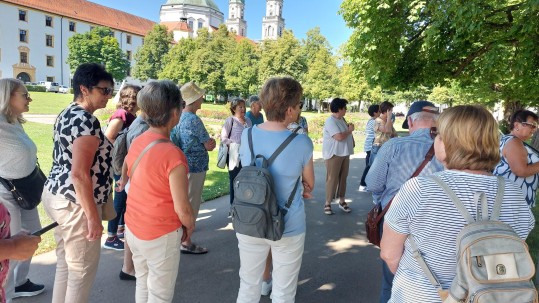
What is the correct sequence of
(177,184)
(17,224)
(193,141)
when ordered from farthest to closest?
(193,141) → (17,224) → (177,184)

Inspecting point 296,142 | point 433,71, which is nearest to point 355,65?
point 433,71

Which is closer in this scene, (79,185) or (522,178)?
(79,185)

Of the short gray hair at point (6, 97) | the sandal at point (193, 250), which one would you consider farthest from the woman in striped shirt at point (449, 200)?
the sandal at point (193, 250)

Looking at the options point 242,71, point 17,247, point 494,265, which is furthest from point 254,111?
point 242,71

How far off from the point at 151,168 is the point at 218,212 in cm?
401

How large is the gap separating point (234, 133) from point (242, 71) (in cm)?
4748

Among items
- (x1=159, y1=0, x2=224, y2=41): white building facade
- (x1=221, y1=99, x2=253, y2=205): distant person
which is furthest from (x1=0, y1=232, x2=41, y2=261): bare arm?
(x1=159, y1=0, x2=224, y2=41): white building facade

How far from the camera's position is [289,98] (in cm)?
263

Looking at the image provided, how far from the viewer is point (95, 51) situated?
60.8m

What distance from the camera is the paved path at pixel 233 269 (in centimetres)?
362

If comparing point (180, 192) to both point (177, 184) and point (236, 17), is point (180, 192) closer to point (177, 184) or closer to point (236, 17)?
point (177, 184)

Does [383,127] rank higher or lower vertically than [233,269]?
higher

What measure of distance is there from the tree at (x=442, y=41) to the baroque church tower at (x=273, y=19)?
113548 mm

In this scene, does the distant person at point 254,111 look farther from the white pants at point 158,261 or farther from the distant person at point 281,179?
the white pants at point 158,261
